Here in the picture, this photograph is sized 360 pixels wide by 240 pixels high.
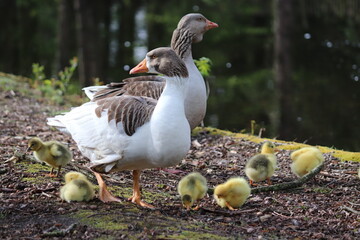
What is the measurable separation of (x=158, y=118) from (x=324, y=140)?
290 inches

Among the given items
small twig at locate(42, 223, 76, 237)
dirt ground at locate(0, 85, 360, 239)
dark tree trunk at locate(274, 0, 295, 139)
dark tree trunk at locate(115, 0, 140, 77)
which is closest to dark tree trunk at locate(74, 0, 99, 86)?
dark tree trunk at locate(115, 0, 140, 77)

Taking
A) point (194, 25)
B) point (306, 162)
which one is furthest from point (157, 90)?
point (306, 162)

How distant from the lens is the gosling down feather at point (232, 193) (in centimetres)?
483

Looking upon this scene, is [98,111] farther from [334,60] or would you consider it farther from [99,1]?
[99,1]

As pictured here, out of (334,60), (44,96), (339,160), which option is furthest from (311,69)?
(339,160)

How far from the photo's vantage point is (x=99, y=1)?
3103 centimetres

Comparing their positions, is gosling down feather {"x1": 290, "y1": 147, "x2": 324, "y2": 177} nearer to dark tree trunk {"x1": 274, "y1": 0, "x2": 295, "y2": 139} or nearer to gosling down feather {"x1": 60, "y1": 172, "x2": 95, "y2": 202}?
gosling down feather {"x1": 60, "y1": 172, "x2": 95, "y2": 202}

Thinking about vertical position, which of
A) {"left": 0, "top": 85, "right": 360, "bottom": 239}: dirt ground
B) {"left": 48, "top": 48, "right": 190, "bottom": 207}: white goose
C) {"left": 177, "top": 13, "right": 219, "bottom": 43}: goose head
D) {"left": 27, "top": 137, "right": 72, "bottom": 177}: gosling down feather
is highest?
{"left": 177, "top": 13, "right": 219, "bottom": 43}: goose head

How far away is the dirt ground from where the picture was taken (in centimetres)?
420

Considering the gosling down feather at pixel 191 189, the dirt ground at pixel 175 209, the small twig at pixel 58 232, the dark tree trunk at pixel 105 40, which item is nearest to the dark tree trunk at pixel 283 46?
the dark tree trunk at pixel 105 40

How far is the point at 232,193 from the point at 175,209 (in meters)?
0.52

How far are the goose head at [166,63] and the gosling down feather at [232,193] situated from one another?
102 cm

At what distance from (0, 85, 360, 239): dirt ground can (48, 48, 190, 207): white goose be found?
1.29ft

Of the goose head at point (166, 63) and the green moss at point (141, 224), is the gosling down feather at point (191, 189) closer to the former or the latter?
the green moss at point (141, 224)
